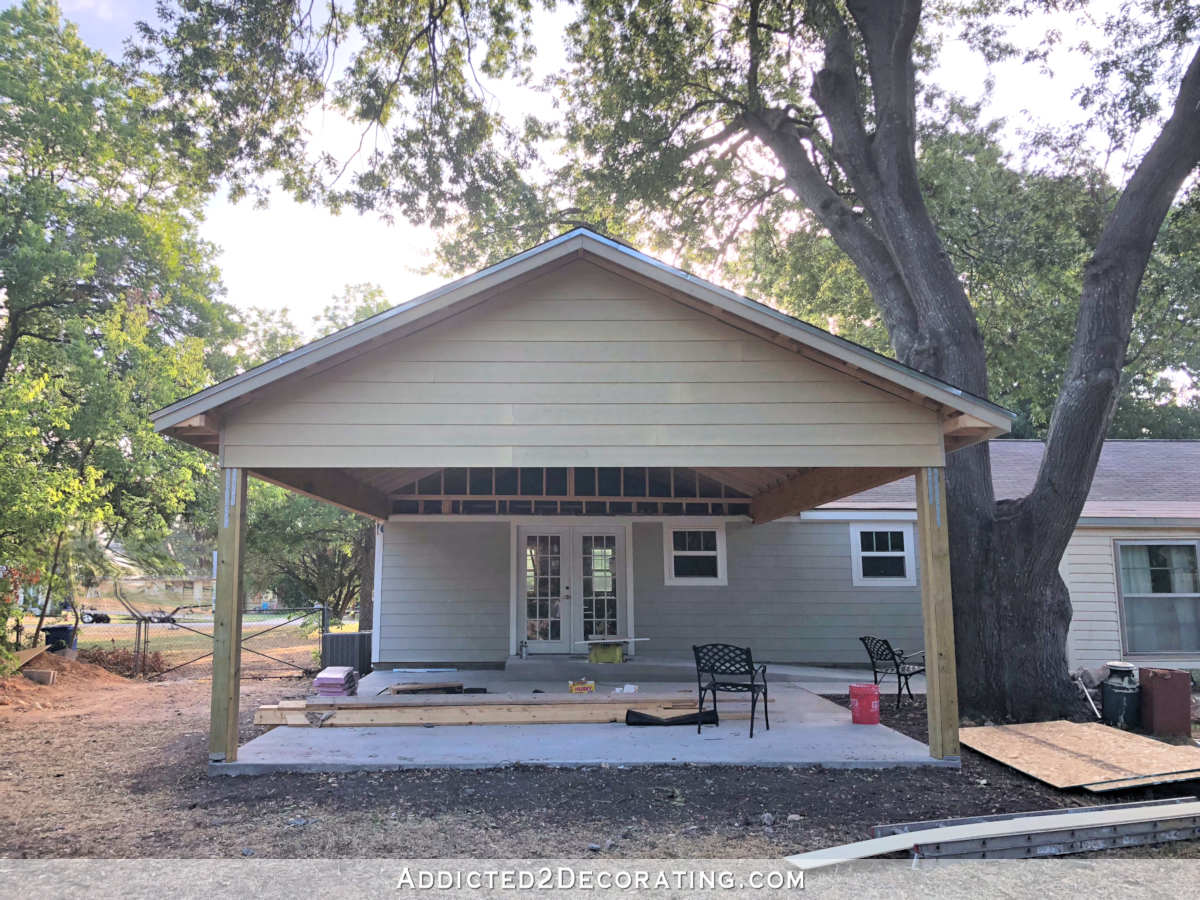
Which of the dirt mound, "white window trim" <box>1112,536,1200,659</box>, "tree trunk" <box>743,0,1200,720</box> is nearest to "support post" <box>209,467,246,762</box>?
the dirt mound

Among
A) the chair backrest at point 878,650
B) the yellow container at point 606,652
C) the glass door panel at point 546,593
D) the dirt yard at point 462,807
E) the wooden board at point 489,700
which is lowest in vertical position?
the dirt yard at point 462,807

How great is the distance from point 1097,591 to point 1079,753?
18.5 ft

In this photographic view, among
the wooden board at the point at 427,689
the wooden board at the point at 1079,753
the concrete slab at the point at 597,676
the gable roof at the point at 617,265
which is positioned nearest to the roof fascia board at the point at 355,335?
the gable roof at the point at 617,265

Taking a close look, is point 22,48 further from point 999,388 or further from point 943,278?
point 999,388

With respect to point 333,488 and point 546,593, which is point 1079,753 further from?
point 333,488

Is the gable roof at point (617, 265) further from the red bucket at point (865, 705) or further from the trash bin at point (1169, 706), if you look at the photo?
the trash bin at point (1169, 706)

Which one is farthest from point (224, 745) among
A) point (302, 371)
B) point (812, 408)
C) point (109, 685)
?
point (109, 685)

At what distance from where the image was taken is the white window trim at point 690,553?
11688mm

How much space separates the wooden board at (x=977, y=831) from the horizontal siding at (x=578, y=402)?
2689mm

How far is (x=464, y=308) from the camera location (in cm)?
632

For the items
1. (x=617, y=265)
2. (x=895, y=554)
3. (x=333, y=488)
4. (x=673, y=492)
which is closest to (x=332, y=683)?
(x=333, y=488)

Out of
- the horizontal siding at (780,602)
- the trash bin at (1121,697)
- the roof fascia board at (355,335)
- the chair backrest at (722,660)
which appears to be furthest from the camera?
the horizontal siding at (780,602)

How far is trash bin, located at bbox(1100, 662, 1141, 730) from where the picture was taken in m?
8.01

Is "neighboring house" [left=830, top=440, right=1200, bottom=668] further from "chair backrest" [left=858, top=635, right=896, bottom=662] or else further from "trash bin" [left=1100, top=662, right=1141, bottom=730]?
"chair backrest" [left=858, top=635, right=896, bottom=662]
